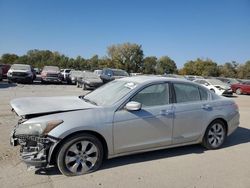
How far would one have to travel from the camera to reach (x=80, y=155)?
14.5 ft

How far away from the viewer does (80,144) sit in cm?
440

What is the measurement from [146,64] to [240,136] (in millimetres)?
83109

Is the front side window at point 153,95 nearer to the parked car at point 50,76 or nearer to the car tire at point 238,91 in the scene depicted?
the parked car at point 50,76

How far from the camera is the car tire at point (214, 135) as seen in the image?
593 cm

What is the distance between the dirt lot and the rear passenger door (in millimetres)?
416

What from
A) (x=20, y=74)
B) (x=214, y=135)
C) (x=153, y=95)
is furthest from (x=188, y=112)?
(x=20, y=74)

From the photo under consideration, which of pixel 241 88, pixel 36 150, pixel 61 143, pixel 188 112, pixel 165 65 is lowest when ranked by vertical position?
pixel 241 88

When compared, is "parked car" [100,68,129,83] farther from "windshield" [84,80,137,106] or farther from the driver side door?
the driver side door

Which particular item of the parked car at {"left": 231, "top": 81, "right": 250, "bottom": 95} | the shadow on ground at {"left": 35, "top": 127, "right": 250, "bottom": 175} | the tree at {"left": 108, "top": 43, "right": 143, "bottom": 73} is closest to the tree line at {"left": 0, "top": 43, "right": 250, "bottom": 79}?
the tree at {"left": 108, "top": 43, "right": 143, "bottom": 73}

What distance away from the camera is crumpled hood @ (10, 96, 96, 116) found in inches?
173

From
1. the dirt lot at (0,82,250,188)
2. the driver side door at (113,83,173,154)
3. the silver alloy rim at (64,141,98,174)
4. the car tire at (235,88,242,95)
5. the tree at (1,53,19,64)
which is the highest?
the tree at (1,53,19,64)

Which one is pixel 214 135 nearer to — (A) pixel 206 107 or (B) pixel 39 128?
(A) pixel 206 107

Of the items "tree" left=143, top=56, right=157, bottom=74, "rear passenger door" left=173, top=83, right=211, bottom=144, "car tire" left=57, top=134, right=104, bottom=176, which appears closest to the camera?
"car tire" left=57, top=134, right=104, bottom=176

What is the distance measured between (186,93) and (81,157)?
2.53 meters
